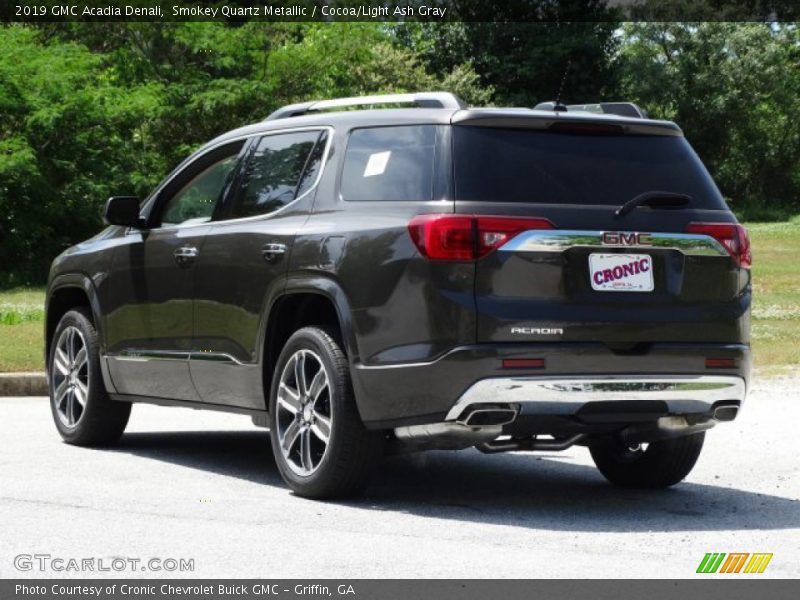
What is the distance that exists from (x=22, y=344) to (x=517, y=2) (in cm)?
4718

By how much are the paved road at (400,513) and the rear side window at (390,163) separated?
152 cm

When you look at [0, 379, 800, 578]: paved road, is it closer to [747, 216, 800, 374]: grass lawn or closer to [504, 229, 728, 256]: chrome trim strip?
[504, 229, 728, 256]: chrome trim strip

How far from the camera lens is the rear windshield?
7301 mm

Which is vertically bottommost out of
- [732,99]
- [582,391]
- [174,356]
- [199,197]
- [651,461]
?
[732,99]

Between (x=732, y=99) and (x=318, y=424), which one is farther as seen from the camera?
(x=732, y=99)

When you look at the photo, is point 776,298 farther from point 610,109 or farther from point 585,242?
point 585,242

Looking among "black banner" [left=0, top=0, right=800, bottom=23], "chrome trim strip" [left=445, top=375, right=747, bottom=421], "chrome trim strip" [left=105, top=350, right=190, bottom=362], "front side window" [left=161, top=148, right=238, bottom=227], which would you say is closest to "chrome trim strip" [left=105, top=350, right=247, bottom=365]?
"chrome trim strip" [left=105, top=350, right=190, bottom=362]

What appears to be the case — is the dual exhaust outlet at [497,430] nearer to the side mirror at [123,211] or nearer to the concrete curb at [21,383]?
the side mirror at [123,211]

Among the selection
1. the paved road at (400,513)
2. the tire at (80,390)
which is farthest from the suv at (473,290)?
the tire at (80,390)

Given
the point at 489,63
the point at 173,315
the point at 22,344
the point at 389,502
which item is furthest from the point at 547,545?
the point at 489,63

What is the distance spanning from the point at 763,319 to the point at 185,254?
16383mm

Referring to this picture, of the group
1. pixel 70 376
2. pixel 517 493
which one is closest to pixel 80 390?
pixel 70 376

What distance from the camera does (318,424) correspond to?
25.5ft

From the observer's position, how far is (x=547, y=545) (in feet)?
21.7
